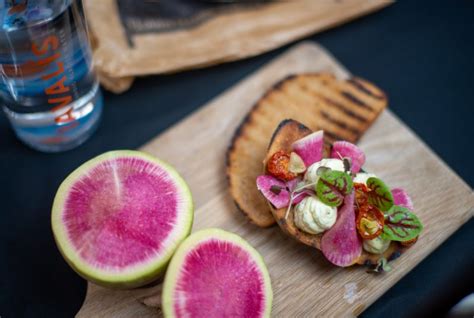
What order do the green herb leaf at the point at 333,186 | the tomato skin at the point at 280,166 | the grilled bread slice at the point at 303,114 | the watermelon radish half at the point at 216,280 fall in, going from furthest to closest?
the grilled bread slice at the point at 303,114, the tomato skin at the point at 280,166, the green herb leaf at the point at 333,186, the watermelon radish half at the point at 216,280

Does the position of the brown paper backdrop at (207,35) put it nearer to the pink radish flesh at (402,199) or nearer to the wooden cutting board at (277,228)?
the wooden cutting board at (277,228)

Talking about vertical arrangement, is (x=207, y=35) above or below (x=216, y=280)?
above

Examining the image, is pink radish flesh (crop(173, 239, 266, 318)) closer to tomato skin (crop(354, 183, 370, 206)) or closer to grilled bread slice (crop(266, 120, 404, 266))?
grilled bread slice (crop(266, 120, 404, 266))

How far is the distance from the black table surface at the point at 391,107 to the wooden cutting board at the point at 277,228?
0.07m

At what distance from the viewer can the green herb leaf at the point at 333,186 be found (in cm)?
129

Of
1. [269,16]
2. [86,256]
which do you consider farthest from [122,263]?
[269,16]

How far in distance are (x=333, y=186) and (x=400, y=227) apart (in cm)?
22

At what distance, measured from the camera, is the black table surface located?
4.69 ft

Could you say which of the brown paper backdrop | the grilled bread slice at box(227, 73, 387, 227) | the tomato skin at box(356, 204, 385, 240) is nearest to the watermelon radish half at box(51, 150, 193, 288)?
the grilled bread slice at box(227, 73, 387, 227)

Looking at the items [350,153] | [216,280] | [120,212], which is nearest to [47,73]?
[120,212]

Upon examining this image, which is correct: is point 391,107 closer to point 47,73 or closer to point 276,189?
point 276,189

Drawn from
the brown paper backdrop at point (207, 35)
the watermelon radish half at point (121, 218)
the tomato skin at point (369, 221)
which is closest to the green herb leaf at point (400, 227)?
the tomato skin at point (369, 221)

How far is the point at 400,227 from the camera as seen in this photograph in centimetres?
133

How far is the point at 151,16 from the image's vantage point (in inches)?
76.0
